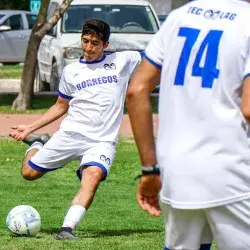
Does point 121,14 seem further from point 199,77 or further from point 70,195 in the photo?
point 199,77

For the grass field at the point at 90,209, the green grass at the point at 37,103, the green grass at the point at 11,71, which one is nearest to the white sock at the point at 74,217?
the grass field at the point at 90,209

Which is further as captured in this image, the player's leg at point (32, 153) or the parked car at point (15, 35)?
the parked car at point (15, 35)

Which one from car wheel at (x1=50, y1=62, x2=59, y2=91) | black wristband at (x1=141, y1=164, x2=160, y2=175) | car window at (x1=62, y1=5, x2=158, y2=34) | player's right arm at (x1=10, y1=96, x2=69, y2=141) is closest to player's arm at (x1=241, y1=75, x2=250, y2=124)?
black wristband at (x1=141, y1=164, x2=160, y2=175)

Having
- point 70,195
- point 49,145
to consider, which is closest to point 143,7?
point 70,195

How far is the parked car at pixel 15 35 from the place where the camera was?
3139 cm

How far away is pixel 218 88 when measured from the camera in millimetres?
4430

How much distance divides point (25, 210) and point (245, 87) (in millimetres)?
4653

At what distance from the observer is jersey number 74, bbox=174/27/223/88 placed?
4414 millimetres

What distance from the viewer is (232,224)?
14.8 ft

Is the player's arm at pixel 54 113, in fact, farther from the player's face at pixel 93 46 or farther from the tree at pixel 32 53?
the tree at pixel 32 53

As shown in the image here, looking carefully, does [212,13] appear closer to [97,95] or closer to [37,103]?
[97,95]

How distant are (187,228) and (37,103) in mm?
16725

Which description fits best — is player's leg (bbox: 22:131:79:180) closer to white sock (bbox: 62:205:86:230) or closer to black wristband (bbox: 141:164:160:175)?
white sock (bbox: 62:205:86:230)

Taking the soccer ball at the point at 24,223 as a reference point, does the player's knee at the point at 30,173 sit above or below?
above
